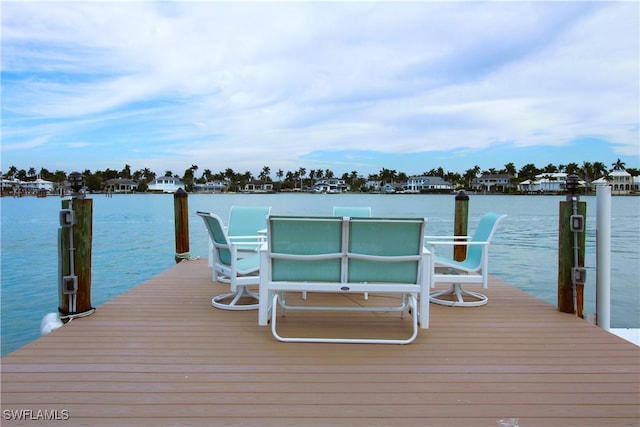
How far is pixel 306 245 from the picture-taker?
3316mm

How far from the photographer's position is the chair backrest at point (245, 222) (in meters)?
6.10

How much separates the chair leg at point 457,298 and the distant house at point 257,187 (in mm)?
124566

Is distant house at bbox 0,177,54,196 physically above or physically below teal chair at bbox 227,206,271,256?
above

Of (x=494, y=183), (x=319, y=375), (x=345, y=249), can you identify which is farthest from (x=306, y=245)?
(x=494, y=183)

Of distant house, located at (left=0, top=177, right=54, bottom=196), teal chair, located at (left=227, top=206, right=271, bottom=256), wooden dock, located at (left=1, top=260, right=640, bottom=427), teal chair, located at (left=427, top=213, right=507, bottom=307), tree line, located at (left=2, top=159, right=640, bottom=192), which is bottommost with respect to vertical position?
wooden dock, located at (left=1, top=260, right=640, bottom=427)

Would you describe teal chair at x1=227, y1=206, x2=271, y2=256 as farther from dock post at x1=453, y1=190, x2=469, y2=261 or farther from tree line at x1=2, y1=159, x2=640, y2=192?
tree line at x1=2, y1=159, x2=640, y2=192

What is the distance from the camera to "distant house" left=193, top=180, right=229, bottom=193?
126 meters

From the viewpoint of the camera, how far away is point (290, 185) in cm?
13300

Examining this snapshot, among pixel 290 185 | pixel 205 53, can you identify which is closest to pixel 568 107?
pixel 205 53

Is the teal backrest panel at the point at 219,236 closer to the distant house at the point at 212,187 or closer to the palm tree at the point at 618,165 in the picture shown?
the palm tree at the point at 618,165

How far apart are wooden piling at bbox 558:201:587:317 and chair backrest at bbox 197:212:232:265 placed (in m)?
3.32

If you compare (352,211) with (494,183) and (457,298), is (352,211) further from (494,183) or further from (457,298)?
(494,183)

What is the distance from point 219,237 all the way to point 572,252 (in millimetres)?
3542

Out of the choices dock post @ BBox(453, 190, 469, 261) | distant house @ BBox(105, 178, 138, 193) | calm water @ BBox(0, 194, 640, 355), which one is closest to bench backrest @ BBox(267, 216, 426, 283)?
dock post @ BBox(453, 190, 469, 261)
